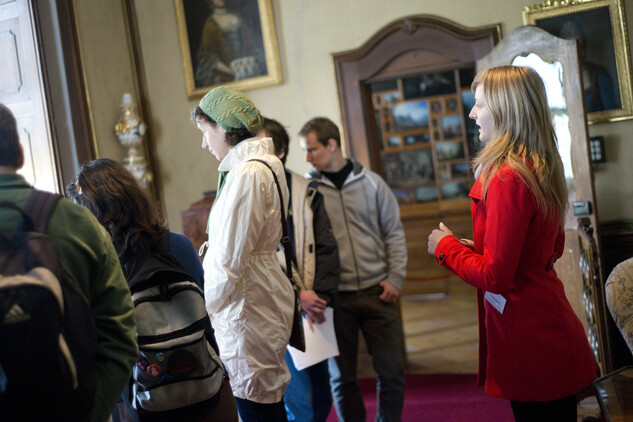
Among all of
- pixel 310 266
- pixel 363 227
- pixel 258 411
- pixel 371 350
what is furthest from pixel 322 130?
pixel 258 411

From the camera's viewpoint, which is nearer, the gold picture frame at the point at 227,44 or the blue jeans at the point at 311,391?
the blue jeans at the point at 311,391

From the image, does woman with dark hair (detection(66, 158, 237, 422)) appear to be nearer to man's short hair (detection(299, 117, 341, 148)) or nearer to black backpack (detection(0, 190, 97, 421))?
black backpack (detection(0, 190, 97, 421))

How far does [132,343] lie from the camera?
4.65 feet

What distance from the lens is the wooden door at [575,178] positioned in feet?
12.6

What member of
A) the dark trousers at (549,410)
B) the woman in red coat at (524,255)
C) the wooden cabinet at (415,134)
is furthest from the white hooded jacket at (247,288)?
the wooden cabinet at (415,134)

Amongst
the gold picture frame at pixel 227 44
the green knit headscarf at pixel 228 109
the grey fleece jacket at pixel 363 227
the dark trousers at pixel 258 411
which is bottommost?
the dark trousers at pixel 258 411

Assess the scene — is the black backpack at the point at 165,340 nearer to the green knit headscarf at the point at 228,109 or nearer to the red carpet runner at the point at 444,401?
the green knit headscarf at the point at 228,109

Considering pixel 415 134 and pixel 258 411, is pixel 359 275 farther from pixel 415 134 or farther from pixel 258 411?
pixel 415 134

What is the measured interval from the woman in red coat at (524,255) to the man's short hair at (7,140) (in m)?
1.22

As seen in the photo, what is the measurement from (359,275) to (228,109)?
1298 mm

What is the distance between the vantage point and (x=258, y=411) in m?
2.25

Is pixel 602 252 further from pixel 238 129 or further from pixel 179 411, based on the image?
pixel 179 411

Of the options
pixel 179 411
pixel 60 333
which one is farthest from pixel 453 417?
pixel 60 333

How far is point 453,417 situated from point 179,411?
92.7 inches
